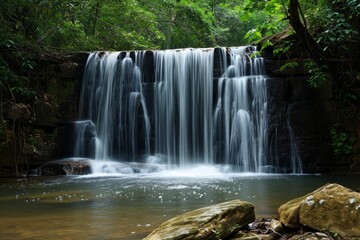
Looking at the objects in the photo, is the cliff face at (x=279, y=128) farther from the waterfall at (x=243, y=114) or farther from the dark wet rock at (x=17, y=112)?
the waterfall at (x=243, y=114)

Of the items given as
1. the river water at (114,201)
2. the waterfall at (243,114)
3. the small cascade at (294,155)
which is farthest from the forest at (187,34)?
the river water at (114,201)

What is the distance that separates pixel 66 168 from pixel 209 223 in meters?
8.16

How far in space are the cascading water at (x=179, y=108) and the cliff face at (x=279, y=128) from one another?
0.40 m

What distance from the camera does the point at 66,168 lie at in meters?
10.9

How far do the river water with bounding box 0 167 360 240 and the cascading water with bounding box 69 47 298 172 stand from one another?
232 cm

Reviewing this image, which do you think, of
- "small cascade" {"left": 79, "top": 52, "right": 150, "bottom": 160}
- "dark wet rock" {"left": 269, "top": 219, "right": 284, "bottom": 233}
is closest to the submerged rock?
"dark wet rock" {"left": 269, "top": 219, "right": 284, "bottom": 233}

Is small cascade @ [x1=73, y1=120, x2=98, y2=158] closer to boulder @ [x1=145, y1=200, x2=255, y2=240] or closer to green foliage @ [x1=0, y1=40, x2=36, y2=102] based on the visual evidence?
green foliage @ [x1=0, y1=40, x2=36, y2=102]

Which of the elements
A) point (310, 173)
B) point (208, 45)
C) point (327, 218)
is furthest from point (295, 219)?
point (208, 45)

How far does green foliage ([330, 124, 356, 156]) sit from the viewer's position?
10469mm

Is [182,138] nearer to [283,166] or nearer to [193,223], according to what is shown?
[283,166]

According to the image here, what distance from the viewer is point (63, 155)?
12.4 m

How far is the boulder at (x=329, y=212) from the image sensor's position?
349 cm

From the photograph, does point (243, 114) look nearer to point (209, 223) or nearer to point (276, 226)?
point (276, 226)

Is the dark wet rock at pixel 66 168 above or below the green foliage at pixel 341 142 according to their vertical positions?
below
